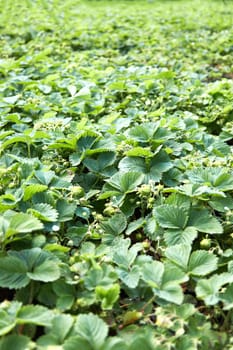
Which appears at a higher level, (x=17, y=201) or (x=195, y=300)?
(x=17, y=201)

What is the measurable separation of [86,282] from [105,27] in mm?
5034

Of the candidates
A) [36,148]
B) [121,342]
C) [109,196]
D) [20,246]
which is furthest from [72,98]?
[121,342]

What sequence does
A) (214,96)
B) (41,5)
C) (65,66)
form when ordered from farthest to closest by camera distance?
(41,5)
(65,66)
(214,96)

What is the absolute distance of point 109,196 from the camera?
2031 mm

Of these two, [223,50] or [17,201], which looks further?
[223,50]

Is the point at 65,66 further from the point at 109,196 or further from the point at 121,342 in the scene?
the point at 121,342

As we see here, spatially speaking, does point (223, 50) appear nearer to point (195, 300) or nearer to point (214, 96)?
point (214, 96)

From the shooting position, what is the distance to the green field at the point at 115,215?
1425 millimetres

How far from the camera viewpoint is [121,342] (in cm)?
130

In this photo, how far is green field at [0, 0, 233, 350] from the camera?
142cm

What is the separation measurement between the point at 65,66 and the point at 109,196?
2.35 meters

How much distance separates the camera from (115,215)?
6.39 feet

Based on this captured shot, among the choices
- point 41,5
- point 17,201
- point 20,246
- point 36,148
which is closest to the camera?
point 20,246

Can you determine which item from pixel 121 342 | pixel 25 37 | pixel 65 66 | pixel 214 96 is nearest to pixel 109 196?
pixel 121 342
